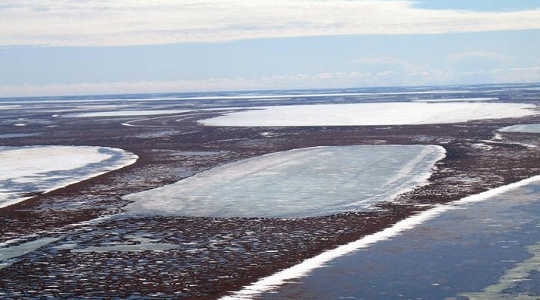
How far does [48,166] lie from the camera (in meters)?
27.9

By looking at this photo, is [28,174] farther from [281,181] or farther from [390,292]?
[390,292]

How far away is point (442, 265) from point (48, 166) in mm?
19720

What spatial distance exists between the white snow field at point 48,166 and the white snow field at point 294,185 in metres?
3.75

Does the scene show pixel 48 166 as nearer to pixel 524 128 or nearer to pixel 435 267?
pixel 435 267

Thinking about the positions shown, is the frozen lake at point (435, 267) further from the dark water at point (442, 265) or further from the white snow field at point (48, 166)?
the white snow field at point (48, 166)

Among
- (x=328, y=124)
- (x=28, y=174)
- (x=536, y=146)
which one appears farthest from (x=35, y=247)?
(x=328, y=124)

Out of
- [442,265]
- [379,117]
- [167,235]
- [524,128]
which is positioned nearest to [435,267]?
[442,265]

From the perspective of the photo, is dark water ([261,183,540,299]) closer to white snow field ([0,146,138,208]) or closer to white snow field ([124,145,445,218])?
white snow field ([124,145,445,218])

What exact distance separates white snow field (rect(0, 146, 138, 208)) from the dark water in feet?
35.5

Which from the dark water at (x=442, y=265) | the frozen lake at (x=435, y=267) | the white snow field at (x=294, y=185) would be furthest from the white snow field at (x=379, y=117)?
the frozen lake at (x=435, y=267)

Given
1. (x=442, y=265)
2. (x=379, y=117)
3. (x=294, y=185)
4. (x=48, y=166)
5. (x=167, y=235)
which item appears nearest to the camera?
(x=442, y=265)

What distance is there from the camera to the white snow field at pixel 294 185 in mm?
17625

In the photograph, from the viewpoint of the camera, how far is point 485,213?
16125 millimetres

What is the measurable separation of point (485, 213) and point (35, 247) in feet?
30.7
